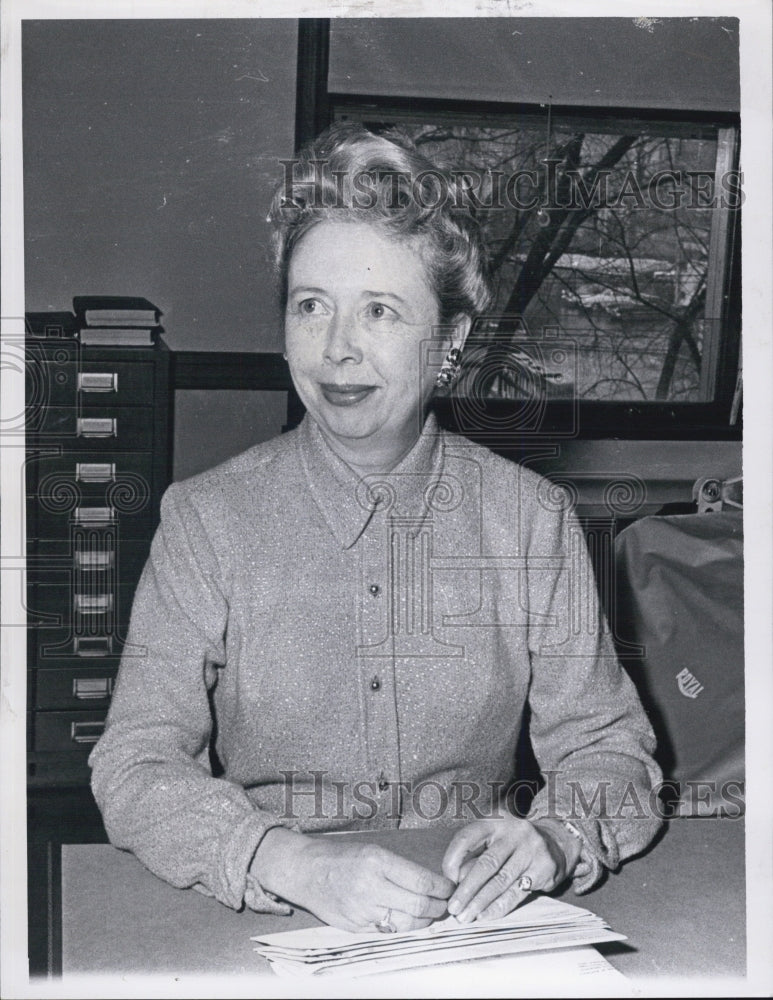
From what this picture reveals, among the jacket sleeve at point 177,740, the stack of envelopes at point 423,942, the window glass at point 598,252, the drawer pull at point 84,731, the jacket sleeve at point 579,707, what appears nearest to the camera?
the stack of envelopes at point 423,942

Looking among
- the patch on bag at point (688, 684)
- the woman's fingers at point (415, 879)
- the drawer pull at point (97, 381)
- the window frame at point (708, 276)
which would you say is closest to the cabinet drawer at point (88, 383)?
the drawer pull at point (97, 381)

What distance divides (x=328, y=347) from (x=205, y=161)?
1.08ft

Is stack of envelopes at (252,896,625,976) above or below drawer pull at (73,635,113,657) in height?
below

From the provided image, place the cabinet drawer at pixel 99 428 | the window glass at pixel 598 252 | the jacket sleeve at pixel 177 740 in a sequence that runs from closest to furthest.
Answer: the jacket sleeve at pixel 177 740, the cabinet drawer at pixel 99 428, the window glass at pixel 598 252

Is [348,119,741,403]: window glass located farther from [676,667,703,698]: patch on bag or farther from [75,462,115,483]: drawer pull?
[75,462,115,483]: drawer pull

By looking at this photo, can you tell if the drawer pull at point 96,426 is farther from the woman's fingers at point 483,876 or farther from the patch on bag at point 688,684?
the patch on bag at point 688,684

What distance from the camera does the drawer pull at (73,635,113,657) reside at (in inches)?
57.2

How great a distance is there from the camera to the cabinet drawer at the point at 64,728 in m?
1.47

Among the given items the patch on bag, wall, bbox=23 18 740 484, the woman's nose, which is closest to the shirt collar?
the woman's nose

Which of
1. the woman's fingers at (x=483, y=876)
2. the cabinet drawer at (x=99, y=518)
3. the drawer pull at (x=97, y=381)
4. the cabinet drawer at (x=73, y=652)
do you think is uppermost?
the drawer pull at (x=97, y=381)

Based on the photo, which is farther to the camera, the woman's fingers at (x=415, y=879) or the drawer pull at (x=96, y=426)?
the drawer pull at (x=96, y=426)

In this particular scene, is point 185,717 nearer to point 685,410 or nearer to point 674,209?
point 685,410

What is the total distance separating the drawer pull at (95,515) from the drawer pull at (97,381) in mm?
170

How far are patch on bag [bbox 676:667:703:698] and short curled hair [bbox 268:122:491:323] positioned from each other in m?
0.73
